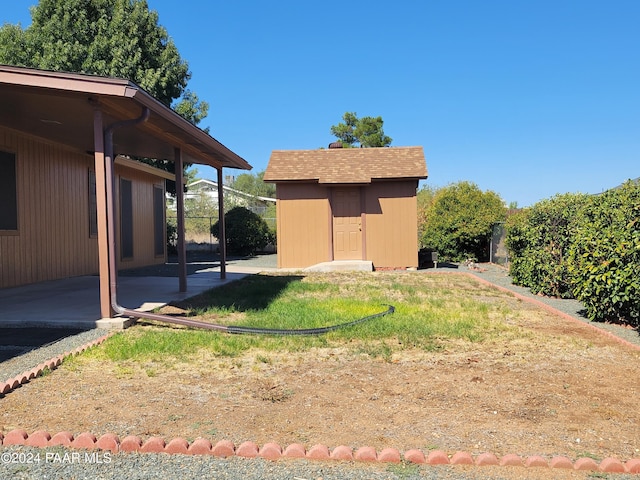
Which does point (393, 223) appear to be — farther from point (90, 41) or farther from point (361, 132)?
point (361, 132)

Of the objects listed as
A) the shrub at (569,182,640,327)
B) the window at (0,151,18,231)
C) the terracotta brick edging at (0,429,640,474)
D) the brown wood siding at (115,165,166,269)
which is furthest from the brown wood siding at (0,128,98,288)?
the shrub at (569,182,640,327)

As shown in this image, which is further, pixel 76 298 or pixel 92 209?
pixel 92 209

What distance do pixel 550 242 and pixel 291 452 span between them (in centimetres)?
801

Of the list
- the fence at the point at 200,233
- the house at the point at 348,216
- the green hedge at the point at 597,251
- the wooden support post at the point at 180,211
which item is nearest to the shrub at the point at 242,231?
the fence at the point at 200,233

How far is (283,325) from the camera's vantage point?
6.30 metres

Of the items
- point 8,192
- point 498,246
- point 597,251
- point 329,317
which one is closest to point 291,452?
point 329,317

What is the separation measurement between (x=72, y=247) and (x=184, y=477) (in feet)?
34.7

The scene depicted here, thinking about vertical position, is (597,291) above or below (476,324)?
above

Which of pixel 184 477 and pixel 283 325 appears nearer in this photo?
pixel 184 477

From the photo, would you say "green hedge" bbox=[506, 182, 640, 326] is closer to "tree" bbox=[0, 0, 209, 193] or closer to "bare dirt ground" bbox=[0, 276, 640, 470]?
"bare dirt ground" bbox=[0, 276, 640, 470]

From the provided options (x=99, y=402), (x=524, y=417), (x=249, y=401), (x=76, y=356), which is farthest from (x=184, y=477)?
(x=76, y=356)

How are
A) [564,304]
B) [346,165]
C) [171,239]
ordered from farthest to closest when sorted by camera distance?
1. [171,239]
2. [346,165]
3. [564,304]

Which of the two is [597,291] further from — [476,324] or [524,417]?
[524,417]

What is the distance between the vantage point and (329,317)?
6.88 m
